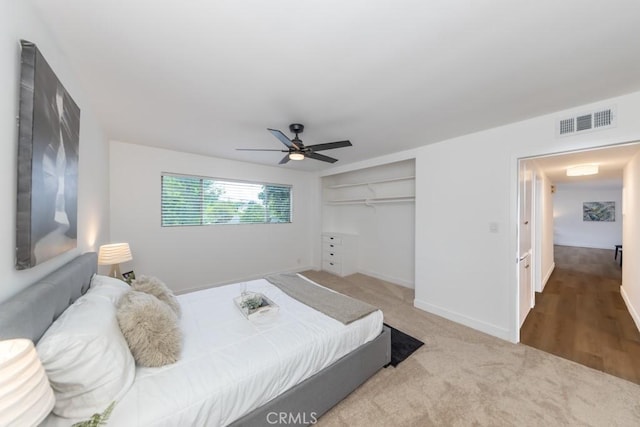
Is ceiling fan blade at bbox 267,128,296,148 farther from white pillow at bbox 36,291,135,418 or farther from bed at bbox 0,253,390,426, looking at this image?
white pillow at bbox 36,291,135,418

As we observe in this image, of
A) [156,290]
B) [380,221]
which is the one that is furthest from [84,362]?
[380,221]

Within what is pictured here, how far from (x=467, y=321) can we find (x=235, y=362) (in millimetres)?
2803

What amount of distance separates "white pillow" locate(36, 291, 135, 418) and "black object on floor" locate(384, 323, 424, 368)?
6.61ft

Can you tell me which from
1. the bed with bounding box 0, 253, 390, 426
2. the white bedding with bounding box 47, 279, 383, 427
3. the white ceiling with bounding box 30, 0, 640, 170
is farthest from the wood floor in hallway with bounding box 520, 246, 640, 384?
the white ceiling with bounding box 30, 0, 640, 170

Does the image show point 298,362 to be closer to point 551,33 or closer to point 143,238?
point 551,33

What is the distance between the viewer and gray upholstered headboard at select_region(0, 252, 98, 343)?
0.81 metres

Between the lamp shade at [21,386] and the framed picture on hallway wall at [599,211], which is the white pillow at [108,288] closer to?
the lamp shade at [21,386]

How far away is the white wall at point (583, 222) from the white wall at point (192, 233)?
8.69 m

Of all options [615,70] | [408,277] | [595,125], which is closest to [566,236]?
[408,277]

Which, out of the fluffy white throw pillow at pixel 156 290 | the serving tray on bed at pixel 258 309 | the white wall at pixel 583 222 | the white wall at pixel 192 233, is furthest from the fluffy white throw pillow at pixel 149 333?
the white wall at pixel 583 222

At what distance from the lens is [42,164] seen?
1.15m

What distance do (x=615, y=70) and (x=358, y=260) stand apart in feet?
14.1

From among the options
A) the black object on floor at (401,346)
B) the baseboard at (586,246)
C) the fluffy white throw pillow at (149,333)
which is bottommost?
the black object on floor at (401,346)

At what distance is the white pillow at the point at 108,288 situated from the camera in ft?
4.99
